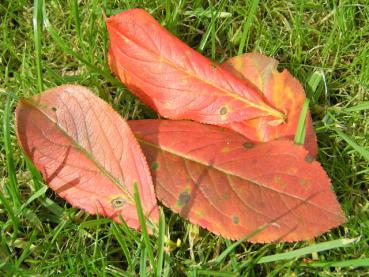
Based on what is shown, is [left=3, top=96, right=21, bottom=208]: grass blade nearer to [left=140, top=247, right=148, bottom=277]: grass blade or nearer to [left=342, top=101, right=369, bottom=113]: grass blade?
[left=140, top=247, right=148, bottom=277]: grass blade

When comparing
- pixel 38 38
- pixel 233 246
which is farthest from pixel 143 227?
pixel 38 38

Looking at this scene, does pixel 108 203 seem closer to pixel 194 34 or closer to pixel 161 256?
pixel 161 256

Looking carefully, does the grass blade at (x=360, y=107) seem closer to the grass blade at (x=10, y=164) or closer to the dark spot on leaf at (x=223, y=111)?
the dark spot on leaf at (x=223, y=111)

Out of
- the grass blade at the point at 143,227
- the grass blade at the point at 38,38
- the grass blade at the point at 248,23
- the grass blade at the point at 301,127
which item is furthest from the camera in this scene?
the grass blade at the point at 248,23

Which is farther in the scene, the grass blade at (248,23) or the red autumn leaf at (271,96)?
the grass blade at (248,23)

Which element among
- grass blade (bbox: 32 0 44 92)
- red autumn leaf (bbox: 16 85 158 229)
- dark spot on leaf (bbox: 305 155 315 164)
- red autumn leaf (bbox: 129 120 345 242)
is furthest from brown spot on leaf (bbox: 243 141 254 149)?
grass blade (bbox: 32 0 44 92)

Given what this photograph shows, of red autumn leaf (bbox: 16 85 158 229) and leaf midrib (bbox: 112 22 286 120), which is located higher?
leaf midrib (bbox: 112 22 286 120)

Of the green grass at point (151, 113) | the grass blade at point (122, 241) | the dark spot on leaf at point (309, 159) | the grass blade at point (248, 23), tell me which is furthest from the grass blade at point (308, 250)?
the grass blade at point (248, 23)

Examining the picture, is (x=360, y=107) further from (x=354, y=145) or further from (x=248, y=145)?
(x=248, y=145)
